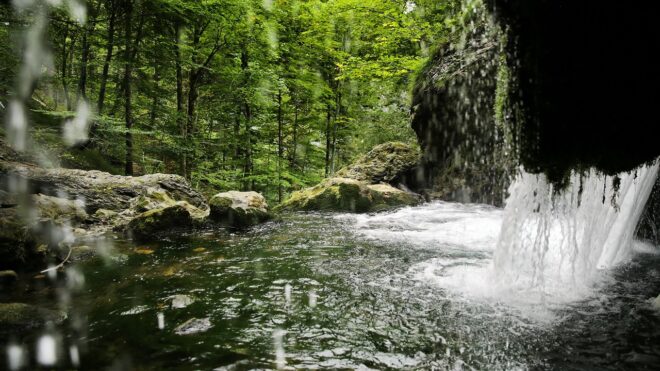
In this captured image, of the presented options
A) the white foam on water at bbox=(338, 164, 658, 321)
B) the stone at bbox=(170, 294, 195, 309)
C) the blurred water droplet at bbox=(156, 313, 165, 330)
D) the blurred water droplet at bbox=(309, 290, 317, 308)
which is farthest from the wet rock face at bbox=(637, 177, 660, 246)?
the blurred water droplet at bbox=(156, 313, 165, 330)

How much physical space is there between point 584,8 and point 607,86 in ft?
2.11

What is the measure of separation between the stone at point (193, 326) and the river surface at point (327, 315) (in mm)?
20

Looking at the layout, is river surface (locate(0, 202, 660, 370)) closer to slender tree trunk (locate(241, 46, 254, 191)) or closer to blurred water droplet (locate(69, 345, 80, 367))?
blurred water droplet (locate(69, 345, 80, 367))

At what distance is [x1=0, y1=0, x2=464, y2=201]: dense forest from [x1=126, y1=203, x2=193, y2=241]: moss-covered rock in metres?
2.56

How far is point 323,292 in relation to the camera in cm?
473

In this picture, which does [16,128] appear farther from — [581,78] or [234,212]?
[581,78]

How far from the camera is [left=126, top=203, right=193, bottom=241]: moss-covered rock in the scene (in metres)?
8.14

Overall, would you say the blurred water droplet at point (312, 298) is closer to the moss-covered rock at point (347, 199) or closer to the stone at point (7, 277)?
the stone at point (7, 277)

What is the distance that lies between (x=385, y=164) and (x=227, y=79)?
723 centimetres

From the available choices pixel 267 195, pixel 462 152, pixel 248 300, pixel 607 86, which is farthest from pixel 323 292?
pixel 267 195

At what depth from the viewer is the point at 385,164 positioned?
15211 millimetres

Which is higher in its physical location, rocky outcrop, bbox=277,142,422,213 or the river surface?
rocky outcrop, bbox=277,142,422,213

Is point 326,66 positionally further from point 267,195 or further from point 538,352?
A: point 538,352

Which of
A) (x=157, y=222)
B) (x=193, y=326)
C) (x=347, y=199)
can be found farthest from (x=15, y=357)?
(x=347, y=199)
